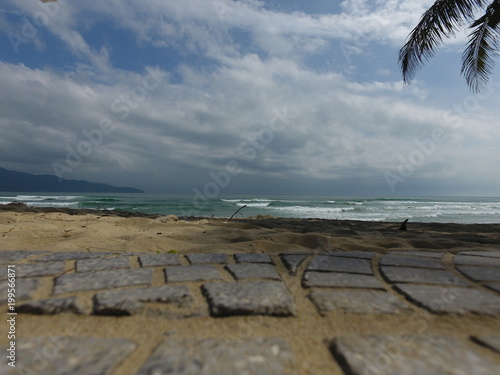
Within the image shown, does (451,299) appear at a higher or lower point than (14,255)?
higher

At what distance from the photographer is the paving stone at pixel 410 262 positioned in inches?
79.5

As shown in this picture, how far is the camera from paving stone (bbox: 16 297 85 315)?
1.29 meters

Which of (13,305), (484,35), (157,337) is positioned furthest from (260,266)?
(484,35)

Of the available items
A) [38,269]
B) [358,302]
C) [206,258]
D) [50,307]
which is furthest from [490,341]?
[38,269]

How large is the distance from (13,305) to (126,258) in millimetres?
820

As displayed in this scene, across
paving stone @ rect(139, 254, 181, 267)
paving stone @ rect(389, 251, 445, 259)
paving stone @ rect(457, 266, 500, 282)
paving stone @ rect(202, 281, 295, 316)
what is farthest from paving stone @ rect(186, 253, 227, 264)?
paving stone @ rect(457, 266, 500, 282)

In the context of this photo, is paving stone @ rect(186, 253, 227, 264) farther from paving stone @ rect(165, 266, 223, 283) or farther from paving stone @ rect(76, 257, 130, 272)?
paving stone @ rect(76, 257, 130, 272)

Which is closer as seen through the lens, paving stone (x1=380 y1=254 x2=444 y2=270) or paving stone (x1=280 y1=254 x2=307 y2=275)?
paving stone (x1=280 y1=254 x2=307 y2=275)

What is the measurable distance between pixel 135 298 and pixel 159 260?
73 cm

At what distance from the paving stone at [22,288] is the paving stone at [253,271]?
1.07 metres

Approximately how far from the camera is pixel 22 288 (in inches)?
58.9

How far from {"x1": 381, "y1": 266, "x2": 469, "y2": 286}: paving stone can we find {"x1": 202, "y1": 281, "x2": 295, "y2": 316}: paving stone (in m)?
0.73

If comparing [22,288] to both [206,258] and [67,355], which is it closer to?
[67,355]

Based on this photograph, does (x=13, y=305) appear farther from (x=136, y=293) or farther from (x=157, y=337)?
(x=157, y=337)
